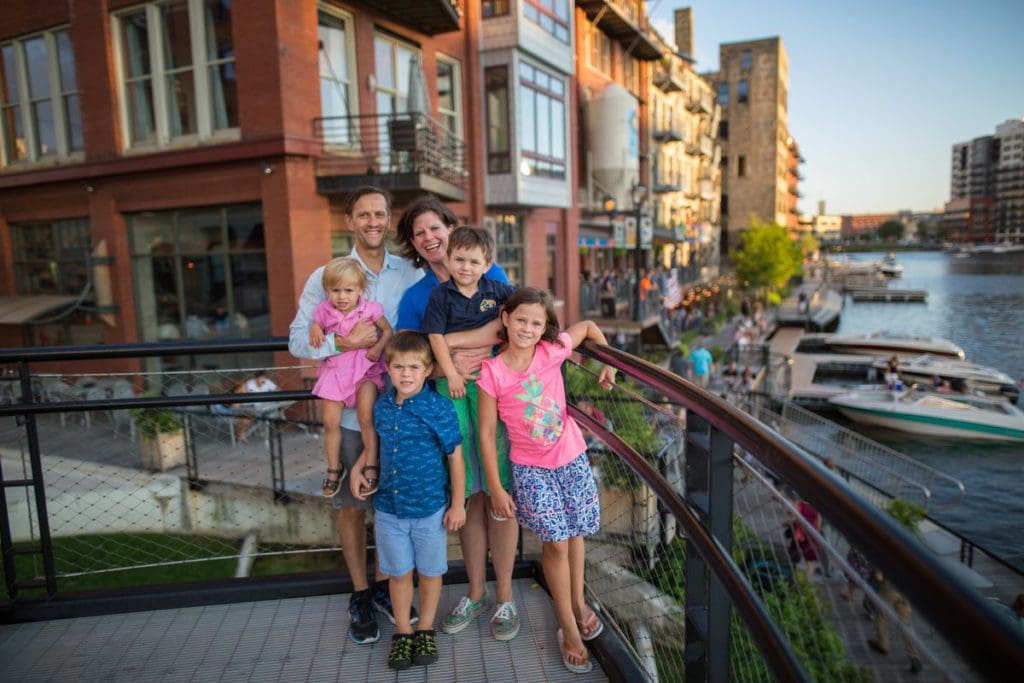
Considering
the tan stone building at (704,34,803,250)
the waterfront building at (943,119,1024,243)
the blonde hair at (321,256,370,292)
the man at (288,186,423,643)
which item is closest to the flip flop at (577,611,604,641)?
the man at (288,186,423,643)

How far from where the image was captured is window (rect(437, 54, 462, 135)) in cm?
1605

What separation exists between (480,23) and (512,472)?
1608 cm

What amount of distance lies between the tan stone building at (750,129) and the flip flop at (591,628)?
7190 centimetres

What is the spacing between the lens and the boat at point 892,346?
36.4 metres

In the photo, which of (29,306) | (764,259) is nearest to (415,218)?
(29,306)

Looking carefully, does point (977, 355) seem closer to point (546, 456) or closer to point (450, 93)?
point (450, 93)

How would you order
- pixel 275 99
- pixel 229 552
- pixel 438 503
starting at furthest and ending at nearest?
pixel 275 99
pixel 229 552
pixel 438 503

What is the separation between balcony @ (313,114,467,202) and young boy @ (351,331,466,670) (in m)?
9.16

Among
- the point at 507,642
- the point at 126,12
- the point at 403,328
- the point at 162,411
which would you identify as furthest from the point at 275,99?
the point at 507,642

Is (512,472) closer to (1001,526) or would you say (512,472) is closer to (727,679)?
(727,679)

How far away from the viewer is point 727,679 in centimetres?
204

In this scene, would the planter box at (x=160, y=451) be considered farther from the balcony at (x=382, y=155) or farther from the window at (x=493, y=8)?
the window at (x=493, y=8)

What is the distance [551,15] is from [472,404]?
17.7 m

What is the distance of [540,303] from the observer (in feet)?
9.47
